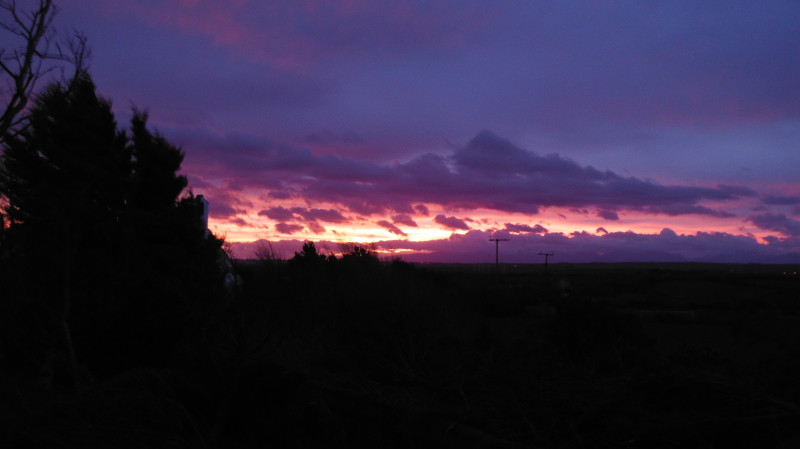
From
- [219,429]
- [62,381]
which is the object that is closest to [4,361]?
[62,381]

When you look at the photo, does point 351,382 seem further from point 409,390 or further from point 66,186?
point 66,186

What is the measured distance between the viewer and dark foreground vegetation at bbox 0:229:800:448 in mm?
4164

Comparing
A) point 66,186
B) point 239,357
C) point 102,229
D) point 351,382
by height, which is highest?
point 66,186

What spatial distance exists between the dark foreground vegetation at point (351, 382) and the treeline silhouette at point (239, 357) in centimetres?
3

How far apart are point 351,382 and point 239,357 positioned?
1937mm

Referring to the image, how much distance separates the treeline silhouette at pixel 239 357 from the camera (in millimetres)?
4395

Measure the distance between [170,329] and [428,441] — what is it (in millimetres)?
8754

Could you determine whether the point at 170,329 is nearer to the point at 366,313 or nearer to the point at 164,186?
the point at 164,186

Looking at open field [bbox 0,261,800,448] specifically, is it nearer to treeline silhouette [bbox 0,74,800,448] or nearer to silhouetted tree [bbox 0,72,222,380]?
treeline silhouette [bbox 0,74,800,448]

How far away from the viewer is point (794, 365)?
182 inches

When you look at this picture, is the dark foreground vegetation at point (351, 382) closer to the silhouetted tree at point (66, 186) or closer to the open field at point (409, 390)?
the open field at point (409, 390)

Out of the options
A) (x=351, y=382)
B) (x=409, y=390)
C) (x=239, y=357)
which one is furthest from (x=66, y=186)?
(x=409, y=390)

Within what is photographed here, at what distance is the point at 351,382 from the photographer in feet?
23.8

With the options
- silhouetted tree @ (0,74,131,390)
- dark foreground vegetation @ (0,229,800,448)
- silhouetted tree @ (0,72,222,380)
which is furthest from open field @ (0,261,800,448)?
silhouetted tree @ (0,74,131,390)
